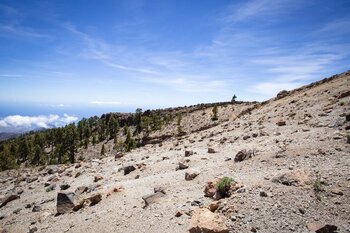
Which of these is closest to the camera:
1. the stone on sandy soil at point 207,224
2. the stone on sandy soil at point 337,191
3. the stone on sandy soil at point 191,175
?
the stone on sandy soil at point 207,224

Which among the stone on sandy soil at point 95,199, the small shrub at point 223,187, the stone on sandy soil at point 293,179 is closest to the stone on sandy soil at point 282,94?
the stone on sandy soil at point 293,179

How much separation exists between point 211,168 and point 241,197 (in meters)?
5.31

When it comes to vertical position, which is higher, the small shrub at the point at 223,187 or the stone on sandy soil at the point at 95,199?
the small shrub at the point at 223,187

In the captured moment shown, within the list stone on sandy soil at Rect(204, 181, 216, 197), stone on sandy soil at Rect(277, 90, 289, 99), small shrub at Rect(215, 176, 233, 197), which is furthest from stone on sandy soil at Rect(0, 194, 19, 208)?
stone on sandy soil at Rect(277, 90, 289, 99)

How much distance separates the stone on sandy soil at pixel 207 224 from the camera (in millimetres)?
7667

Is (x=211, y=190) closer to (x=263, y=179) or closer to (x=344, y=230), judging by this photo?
(x=263, y=179)

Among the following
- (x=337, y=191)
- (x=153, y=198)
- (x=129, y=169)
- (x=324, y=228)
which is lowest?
(x=129, y=169)

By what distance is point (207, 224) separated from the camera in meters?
7.84

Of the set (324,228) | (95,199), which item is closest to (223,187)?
(324,228)

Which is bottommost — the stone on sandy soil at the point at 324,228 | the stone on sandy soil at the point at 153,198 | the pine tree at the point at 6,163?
the pine tree at the point at 6,163

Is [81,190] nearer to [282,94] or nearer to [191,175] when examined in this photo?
[191,175]

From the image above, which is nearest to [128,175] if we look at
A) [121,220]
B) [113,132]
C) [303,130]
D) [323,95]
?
[121,220]

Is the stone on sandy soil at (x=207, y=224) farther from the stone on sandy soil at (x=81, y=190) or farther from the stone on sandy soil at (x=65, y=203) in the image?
the stone on sandy soil at (x=81, y=190)

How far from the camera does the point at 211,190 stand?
10773 mm
